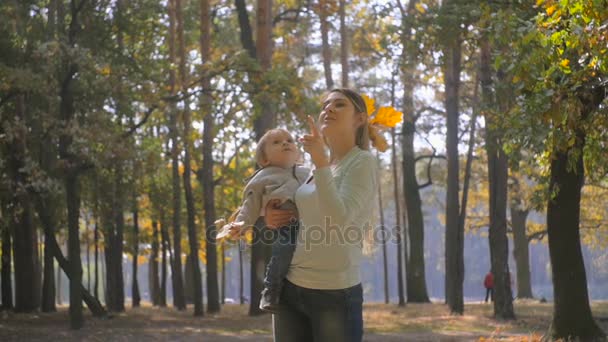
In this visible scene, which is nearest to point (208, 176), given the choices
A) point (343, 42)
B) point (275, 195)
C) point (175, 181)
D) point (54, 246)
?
point (175, 181)

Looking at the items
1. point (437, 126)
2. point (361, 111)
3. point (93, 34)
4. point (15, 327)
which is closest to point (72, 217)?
point (15, 327)

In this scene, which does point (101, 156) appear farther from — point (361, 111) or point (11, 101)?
point (361, 111)

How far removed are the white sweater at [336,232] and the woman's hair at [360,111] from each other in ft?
0.63

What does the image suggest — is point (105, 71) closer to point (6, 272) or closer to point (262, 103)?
point (262, 103)

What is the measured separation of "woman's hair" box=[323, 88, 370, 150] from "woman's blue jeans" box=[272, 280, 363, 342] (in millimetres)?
702

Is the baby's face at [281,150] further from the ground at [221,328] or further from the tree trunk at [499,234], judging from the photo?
the tree trunk at [499,234]

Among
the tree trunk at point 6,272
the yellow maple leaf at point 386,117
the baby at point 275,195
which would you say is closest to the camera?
the baby at point 275,195

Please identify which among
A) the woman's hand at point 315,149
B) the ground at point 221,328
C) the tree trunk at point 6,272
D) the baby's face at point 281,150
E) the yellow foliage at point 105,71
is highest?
the yellow foliage at point 105,71

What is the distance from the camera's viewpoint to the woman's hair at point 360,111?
433 centimetres

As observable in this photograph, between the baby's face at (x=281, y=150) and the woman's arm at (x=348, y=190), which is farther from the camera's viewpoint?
the baby's face at (x=281, y=150)

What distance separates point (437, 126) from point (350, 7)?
679 cm

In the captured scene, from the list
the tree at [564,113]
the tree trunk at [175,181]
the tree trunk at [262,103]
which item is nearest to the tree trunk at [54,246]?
the tree trunk at [175,181]

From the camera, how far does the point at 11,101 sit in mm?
22812

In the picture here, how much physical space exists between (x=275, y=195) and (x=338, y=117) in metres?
0.50
